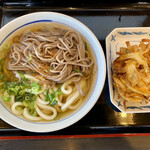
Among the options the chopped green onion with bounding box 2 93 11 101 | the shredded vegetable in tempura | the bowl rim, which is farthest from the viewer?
the shredded vegetable in tempura

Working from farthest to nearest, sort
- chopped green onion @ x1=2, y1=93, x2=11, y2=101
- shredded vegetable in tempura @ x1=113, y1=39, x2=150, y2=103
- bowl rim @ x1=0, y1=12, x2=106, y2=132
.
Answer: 1. shredded vegetable in tempura @ x1=113, y1=39, x2=150, y2=103
2. chopped green onion @ x1=2, y1=93, x2=11, y2=101
3. bowl rim @ x1=0, y1=12, x2=106, y2=132

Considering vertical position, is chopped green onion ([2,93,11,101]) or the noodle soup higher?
the noodle soup

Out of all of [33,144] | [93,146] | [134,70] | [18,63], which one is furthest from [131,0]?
[33,144]

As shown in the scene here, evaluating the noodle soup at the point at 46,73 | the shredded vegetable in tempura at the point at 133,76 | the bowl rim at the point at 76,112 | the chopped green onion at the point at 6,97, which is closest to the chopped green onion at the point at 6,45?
the noodle soup at the point at 46,73

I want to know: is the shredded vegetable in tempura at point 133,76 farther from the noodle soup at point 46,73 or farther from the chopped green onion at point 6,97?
the chopped green onion at point 6,97

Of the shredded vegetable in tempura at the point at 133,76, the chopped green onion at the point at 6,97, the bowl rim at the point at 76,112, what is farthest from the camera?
the shredded vegetable in tempura at the point at 133,76

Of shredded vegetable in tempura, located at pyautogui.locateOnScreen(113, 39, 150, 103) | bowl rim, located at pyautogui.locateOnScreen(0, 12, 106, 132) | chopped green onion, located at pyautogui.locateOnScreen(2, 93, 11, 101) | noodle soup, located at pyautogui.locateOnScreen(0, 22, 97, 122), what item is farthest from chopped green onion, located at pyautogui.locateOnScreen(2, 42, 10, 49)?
shredded vegetable in tempura, located at pyautogui.locateOnScreen(113, 39, 150, 103)

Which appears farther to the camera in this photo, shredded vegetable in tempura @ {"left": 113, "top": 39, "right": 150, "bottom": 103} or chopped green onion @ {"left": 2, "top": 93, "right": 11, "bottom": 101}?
shredded vegetable in tempura @ {"left": 113, "top": 39, "right": 150, "bottom": 103}

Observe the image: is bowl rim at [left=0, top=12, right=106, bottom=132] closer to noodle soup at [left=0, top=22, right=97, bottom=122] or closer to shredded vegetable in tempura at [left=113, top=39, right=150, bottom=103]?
noodle soup at [left=0, top=22, right=97, bottom=122]

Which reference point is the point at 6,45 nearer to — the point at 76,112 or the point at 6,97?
the point at 6,97
